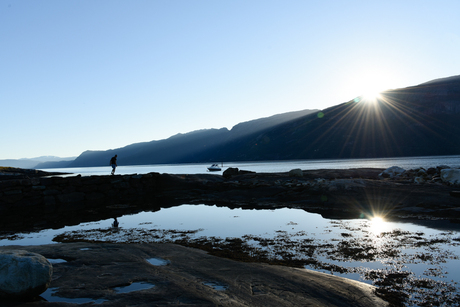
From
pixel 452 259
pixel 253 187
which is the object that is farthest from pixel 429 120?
pixel 452 259

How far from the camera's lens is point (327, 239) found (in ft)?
28.0

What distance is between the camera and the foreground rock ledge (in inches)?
163

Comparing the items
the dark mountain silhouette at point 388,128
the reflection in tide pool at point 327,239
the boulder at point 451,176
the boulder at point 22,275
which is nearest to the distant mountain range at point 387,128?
the dark mountain silhouette at point 388,128

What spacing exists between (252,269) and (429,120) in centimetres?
17980

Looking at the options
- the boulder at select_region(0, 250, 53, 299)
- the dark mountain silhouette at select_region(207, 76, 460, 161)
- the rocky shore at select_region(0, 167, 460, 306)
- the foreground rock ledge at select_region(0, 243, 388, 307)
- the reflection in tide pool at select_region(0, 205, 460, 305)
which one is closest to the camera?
the boulder at select_region(0, 250, 53, 299)

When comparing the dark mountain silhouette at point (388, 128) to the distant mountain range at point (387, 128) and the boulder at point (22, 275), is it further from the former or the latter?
the boulder at point (22, 275)

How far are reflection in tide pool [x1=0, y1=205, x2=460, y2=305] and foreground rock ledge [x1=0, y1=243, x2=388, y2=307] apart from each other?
1.05 metres

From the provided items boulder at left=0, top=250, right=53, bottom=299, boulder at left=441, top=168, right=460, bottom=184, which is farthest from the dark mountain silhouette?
boulder at left=0, top=250, right=53, bottom=299

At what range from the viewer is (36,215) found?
50.8 ft

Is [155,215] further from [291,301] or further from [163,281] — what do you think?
[291,301]

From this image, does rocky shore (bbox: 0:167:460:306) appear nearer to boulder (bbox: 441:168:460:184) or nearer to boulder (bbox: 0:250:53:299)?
boulder (bbox: 0:250:53:299)

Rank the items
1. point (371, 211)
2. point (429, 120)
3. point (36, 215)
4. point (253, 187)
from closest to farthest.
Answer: point (371, 211) < point (36, 215) < point (253, 187) < point (429, 120)

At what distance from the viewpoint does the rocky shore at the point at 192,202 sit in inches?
173

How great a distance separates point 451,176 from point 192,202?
18.2 meters
